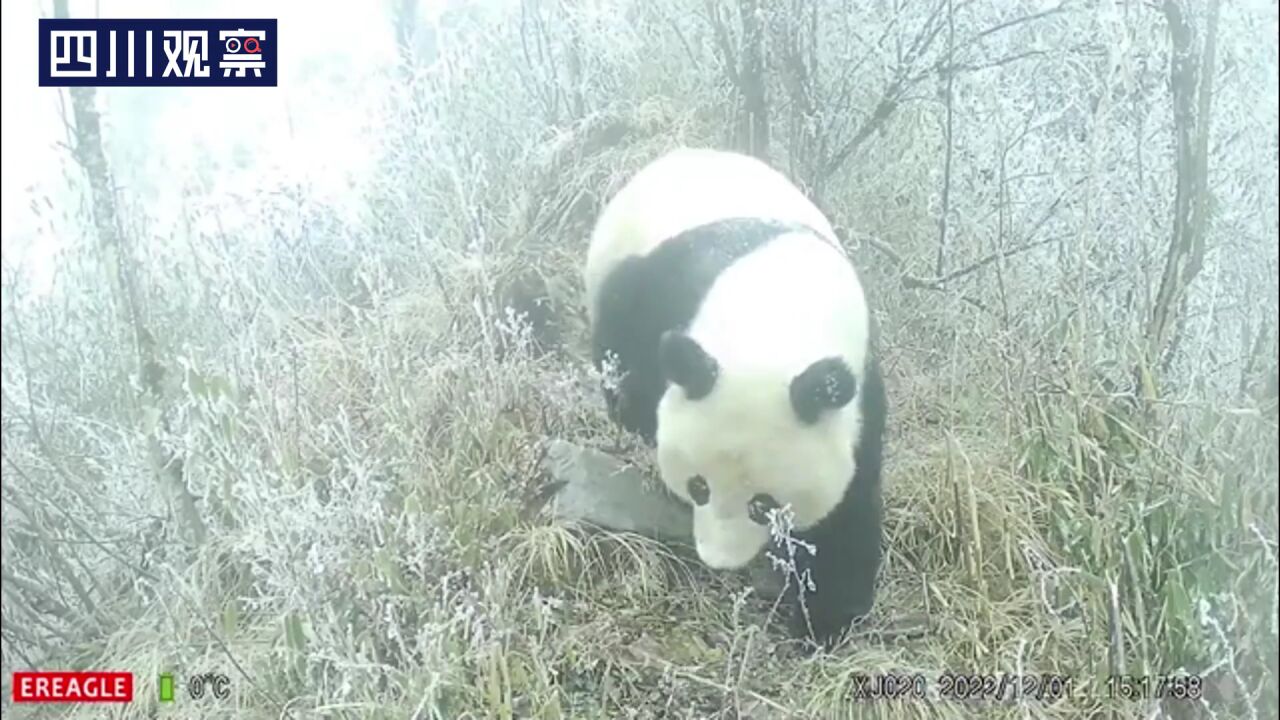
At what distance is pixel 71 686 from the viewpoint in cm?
164

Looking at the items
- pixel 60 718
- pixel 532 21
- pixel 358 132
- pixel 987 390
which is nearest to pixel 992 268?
pixel 987 390

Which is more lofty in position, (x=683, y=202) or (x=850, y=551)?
(x=683, y=202)

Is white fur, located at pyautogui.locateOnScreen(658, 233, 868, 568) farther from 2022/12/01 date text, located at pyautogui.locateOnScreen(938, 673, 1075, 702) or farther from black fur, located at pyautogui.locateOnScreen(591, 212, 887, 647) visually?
2022/12/01 date text, located at pyautogui.locateOnScreen(938, 673, 1075, 702)

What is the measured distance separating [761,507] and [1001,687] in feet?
1.45

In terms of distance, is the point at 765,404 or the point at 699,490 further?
the point at 699,490

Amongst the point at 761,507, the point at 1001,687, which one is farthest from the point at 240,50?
the point at 1001,687

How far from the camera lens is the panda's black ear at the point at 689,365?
1479 millimetres

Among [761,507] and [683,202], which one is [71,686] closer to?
[761,507]

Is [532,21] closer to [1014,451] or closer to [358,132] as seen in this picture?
[358,132]

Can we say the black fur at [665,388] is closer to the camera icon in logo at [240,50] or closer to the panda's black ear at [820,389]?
the panda's black ear at [820,389]

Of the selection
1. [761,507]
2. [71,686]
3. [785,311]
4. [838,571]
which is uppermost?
[785,311]

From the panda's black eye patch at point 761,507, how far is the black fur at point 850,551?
0.18 ft

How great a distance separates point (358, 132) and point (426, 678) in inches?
32.3

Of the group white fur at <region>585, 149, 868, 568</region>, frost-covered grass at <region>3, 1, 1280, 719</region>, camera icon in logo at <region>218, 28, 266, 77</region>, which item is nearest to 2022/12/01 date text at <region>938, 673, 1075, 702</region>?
frost-covered grass at <region>3, 1, 1280, 719</region>
